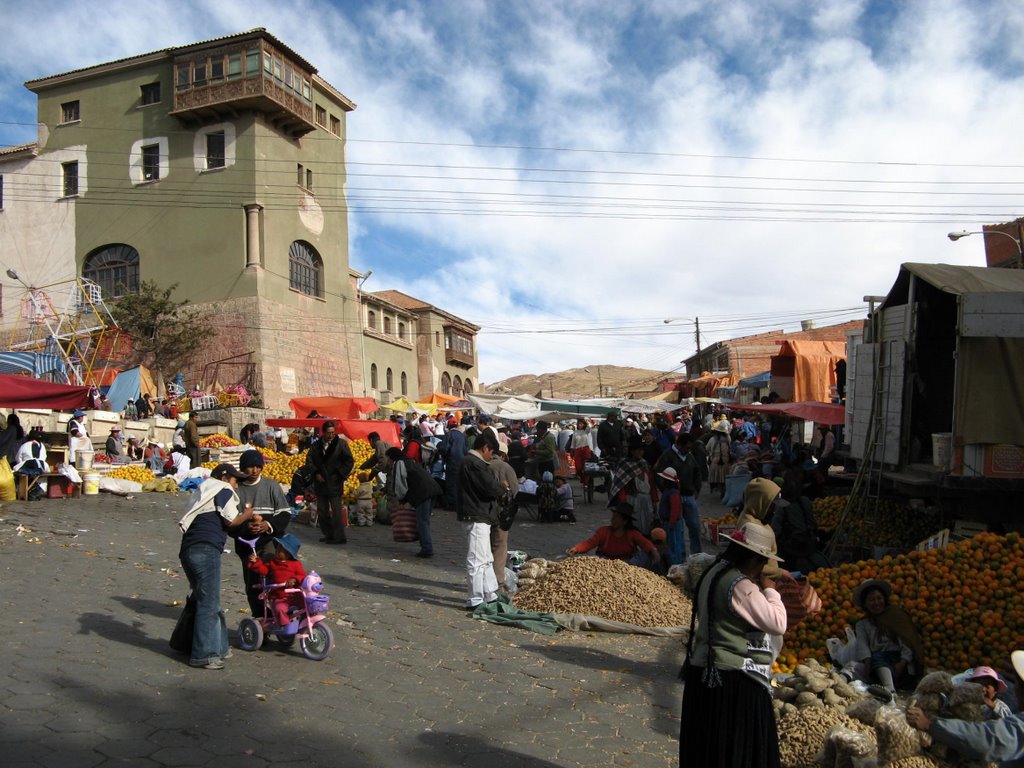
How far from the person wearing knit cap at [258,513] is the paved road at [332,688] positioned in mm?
581

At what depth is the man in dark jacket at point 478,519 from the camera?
334 inches

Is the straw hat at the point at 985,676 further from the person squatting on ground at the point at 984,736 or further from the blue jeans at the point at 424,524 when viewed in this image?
the blue jeans at the point at 424,524

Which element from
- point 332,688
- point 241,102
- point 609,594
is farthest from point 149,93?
point 332,688

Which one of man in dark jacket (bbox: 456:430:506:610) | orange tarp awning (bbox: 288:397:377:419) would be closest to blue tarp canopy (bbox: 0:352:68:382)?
orange tarp awning (bbox: 288:397:377:419)

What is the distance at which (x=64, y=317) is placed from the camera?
35781mm

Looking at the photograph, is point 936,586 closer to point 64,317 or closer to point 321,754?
point 321,754

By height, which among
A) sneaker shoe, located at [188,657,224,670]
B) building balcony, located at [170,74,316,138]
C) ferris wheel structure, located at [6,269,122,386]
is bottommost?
sneaker shoe, located at [188,657,224,670]

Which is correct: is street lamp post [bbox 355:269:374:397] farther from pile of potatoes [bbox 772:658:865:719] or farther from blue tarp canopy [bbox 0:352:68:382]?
pile of potatoes [bbox 772:658:865:719]

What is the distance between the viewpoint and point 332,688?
600 centimetres

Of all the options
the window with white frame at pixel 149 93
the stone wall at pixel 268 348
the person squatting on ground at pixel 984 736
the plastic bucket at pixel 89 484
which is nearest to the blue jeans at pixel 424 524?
the person squatting on ground at pixel 984 736

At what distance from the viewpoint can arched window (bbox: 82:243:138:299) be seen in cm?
3772

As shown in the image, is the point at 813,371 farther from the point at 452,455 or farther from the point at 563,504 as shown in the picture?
the point at 452,455

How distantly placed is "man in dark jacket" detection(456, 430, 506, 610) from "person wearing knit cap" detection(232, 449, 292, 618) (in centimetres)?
210

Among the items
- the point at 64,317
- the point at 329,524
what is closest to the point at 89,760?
the point at 329,524
